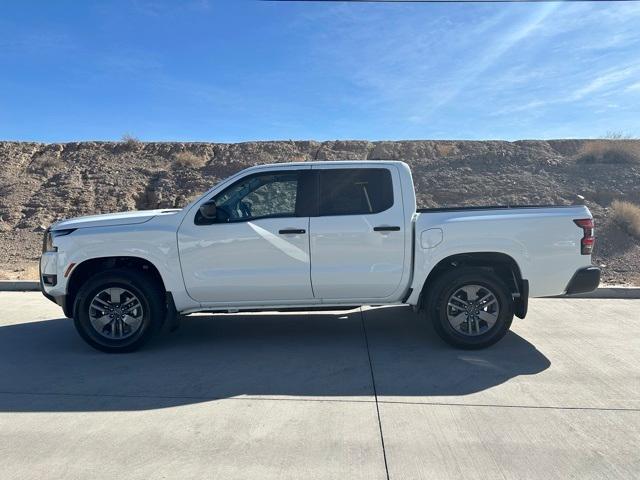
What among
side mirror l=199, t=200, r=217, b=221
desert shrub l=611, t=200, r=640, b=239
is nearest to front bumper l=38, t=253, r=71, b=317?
side mirror l=199, t=200, r=217, b=221

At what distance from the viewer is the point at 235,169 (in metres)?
21.3

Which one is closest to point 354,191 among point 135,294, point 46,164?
point 135,294

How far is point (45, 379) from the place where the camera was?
4891 millimetres

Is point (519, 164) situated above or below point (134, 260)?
above

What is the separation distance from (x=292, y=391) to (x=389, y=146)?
19083mm

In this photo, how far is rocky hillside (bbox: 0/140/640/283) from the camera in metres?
16.2

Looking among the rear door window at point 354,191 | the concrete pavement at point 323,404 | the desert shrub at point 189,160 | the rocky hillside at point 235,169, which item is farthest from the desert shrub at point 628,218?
the desert shrub at point 189,160

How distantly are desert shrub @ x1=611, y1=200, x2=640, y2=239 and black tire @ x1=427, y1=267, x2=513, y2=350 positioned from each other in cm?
889

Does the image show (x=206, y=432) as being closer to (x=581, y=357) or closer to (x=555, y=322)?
(x=581, y=357)

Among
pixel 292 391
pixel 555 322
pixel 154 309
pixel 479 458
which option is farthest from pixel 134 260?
pixel 555 322

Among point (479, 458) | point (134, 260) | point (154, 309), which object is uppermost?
point (134, 260)

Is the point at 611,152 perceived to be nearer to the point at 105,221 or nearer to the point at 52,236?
the point at 105,221

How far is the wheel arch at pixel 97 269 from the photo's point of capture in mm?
5562

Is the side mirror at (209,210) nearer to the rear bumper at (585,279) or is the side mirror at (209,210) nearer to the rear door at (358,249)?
the rear door at (358,249)
